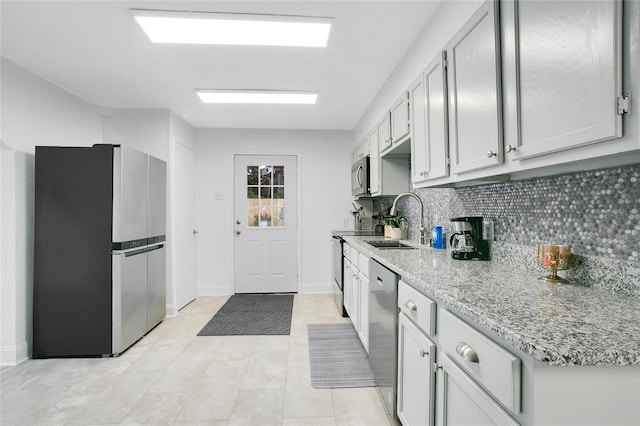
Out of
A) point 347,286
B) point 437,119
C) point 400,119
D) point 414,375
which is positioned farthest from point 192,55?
point 414,375

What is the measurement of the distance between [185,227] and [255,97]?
2.01 m

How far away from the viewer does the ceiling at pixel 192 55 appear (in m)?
2.02

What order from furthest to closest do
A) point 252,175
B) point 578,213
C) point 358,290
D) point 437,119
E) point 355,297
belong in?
point 252,175 < point 355,297 < point 358,290 < point 437,119 < point 578,213

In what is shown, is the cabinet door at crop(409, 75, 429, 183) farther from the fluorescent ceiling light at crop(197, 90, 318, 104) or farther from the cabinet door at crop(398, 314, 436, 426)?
the fluorescent ceiling light at crop(197, 90, 318, 104)

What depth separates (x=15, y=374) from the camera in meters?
2.51

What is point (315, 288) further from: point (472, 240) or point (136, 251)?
point (472, 240)

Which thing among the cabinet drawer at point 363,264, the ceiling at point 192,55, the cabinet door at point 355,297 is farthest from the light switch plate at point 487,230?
the ceiling at point 192,55

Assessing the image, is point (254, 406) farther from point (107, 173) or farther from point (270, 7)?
point (270, 7)

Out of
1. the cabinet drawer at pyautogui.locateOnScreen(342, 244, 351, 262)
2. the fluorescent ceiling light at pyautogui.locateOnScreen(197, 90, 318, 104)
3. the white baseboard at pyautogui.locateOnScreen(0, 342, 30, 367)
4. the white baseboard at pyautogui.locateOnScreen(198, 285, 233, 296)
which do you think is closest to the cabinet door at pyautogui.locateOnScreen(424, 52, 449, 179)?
the cabinet drawer at pyautogui.locateOnScreen(342, 244, 351, 262)

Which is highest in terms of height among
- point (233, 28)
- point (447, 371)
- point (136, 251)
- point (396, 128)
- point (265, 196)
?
point (233, 28)

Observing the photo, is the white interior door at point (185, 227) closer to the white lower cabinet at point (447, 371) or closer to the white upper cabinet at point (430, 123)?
the white upper cabinet at point (430, 123)

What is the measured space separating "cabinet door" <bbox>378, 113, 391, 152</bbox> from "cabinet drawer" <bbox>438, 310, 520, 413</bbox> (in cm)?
207

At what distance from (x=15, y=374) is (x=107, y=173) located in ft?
5.50

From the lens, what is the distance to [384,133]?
3.15 m
